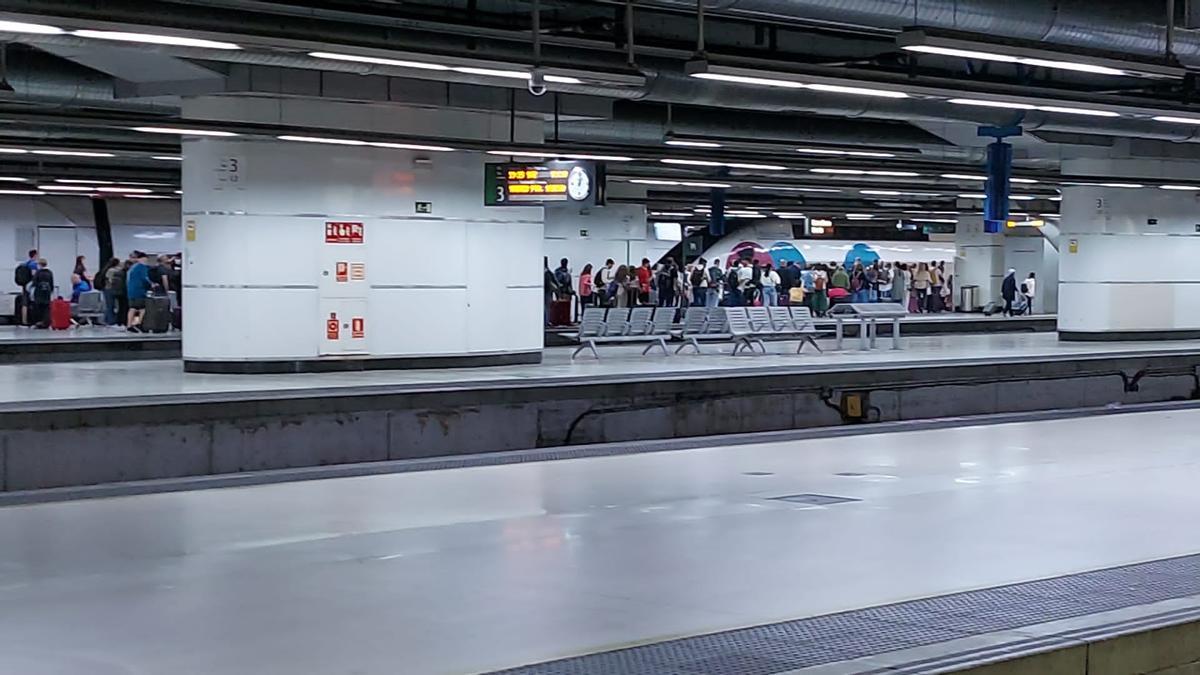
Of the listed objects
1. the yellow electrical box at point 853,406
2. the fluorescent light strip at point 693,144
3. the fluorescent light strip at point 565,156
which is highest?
the fluorescent light strip at point 693,144

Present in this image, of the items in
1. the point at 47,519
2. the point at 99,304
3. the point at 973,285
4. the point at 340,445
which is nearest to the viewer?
the point at 47,519

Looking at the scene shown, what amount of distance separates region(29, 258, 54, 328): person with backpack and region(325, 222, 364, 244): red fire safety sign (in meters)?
13.9

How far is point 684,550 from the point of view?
7891mm

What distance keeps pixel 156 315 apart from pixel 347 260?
33.1 feet

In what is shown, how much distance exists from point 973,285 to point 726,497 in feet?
126

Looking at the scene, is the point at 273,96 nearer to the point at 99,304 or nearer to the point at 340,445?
the point at 340,445

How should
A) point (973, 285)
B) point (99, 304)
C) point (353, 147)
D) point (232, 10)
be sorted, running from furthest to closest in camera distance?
point (973, 285) < point (99, 304) < point (353, 147) < point (232, 10)

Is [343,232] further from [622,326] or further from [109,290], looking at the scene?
[109,290]

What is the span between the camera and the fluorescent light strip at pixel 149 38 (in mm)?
8570

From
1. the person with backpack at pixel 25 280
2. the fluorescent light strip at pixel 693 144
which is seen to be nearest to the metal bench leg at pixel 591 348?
the fluorescent light strip at pixel 693 144

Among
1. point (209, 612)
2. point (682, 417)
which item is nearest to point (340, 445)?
point (682, 417)

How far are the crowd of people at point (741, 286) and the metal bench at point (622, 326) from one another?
7.57 meters

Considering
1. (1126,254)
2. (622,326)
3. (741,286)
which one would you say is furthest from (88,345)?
(741,286)

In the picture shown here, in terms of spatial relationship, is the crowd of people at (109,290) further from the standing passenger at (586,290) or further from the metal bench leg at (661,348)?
the metal bench leg at (661,348)
